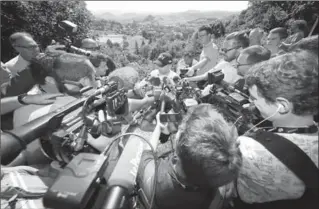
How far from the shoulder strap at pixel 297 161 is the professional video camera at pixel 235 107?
807mm

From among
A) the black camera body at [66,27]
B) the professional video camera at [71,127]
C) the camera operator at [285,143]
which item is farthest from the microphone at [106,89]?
the black camera body at [66,27]

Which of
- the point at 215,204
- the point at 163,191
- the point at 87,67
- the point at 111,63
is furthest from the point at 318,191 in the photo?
the point at 111,63

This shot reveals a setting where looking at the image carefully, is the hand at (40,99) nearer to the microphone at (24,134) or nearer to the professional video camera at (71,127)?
the professional video camera at (71,127)

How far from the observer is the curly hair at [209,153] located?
3.87ft

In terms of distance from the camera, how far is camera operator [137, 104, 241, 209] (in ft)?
3.89

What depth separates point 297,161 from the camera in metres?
1.17

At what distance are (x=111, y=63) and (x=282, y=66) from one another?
359 cm

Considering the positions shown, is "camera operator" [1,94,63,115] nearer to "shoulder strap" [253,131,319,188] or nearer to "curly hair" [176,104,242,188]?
"curly hair" [176,104,242,188]

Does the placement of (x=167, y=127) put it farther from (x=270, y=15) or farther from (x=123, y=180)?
(x=270, y=15)

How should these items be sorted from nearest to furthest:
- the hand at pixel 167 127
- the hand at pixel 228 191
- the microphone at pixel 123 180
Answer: the microphone at pixel 123 180 → the hand at pixel 228 191 → the hand at pixel 167 127

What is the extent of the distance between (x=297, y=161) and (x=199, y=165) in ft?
1.79

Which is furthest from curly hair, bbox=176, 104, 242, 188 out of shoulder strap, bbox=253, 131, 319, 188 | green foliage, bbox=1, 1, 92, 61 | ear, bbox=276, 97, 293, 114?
green foliage, bbox=1, 1, 92, 61

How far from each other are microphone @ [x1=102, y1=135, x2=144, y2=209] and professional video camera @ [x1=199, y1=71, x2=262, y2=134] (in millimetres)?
1316

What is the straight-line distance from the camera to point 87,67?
215cm
